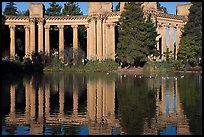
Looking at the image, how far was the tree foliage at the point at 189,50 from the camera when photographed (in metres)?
60.3

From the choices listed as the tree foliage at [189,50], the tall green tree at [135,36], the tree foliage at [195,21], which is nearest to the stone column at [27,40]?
the tall green tree at [135,36]

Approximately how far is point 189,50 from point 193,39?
82.7 inches

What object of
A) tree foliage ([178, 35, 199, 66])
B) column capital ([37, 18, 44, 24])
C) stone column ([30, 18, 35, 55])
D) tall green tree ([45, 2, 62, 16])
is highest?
tall green tree ([45, 2, 62, 16])

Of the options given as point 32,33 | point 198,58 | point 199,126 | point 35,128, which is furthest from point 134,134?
point 32,33

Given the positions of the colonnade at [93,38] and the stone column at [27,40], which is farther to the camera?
the stone column at [27,40]

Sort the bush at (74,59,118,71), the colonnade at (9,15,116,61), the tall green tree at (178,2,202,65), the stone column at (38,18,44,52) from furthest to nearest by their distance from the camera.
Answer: the stone column at (38,18,44,52), the colonnade at (9,15,116,61), the bush at (74,59,118,71), the tall green tree at (178,2,202,65)

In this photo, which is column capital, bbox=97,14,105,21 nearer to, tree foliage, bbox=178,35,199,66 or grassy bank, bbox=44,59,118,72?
grassy bank, bbox=44,59,118,72

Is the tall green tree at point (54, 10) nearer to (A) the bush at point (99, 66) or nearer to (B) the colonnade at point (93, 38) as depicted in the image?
(B) the colonnade at point (93, 38)

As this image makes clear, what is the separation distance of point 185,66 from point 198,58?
214 inches

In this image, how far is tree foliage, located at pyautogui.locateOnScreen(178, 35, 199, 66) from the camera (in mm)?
60281

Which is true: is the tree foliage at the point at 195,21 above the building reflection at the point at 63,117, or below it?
above

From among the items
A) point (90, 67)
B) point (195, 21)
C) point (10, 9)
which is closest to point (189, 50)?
point (195, 21)

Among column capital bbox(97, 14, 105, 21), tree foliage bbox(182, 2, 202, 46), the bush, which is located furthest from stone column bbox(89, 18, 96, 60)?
tree foliage bbox(182, 2, 202, 46)

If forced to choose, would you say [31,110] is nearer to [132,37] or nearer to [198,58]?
[132,37]
